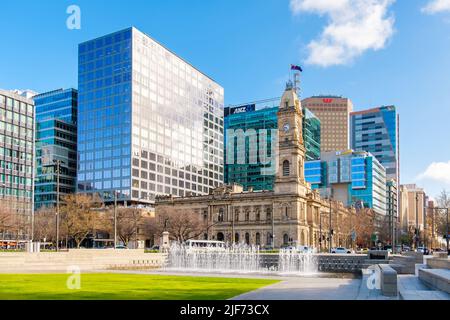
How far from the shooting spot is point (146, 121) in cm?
14575

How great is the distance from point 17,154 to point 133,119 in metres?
34.1

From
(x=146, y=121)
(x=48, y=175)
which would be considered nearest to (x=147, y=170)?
(x=146, y=121)

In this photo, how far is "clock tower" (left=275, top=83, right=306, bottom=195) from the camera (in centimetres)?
10912

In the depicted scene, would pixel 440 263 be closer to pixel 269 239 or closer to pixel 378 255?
pixel 378 255

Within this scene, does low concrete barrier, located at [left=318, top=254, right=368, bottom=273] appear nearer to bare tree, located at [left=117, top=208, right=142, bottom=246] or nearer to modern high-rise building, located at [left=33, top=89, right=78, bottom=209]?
bare tree, located at [left=117, top=208, right=142, bottom=246]

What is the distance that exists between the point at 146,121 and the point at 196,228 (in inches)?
1841

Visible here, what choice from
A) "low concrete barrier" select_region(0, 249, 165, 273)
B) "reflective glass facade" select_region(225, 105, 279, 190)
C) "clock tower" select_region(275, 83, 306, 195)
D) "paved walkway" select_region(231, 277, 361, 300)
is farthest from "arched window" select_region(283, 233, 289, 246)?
"paved walkway" select_region(231, 277, 361, 300)

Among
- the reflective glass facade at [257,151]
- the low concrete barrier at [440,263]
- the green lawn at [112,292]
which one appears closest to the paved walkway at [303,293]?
the green lawn at [112,292]

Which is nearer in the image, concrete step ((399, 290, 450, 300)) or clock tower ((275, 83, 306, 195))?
concrete step ((399, 290, 450, 300))

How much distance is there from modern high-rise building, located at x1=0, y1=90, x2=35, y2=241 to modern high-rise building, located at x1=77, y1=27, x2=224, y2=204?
2533cm

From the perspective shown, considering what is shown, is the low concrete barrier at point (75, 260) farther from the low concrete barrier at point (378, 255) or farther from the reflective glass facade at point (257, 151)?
the reflective glass facade at point (257, 151)
